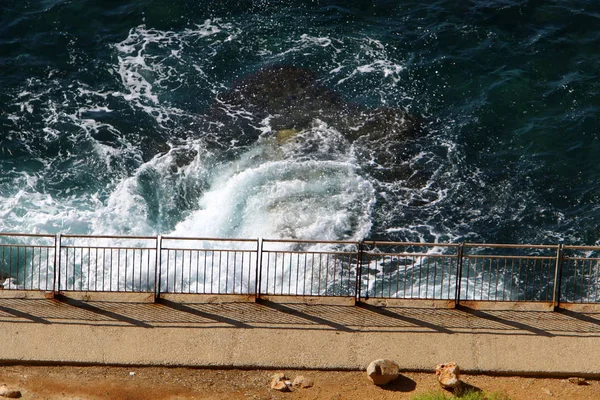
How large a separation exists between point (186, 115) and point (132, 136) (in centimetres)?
207

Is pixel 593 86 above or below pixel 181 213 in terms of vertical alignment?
above

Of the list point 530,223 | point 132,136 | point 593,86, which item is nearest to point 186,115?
point 132,136

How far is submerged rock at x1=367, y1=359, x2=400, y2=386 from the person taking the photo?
1828 centimetres

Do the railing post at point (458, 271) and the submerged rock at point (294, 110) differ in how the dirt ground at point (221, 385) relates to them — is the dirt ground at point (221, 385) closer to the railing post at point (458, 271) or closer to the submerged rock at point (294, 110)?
the railing post at point (458, 271)

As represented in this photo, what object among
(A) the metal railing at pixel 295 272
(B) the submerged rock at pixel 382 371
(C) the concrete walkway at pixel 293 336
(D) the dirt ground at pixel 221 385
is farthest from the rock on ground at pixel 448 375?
(A) the metal railing at pixel 295 272

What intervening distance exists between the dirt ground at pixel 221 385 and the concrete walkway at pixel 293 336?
197mm

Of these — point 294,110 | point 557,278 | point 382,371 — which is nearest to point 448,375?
point 382,371

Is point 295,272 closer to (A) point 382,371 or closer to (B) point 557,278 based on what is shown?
(B) point 557,278

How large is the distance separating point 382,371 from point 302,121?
15.9 meters

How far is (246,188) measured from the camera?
99.0 feet

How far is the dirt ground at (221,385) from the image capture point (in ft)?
59.4

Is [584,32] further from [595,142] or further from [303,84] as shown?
[303,84]

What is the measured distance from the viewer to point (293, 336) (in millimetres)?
19516

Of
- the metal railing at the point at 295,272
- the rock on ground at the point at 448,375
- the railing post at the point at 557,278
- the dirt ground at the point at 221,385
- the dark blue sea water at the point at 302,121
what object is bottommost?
the dirt ground at the point at 221,385
